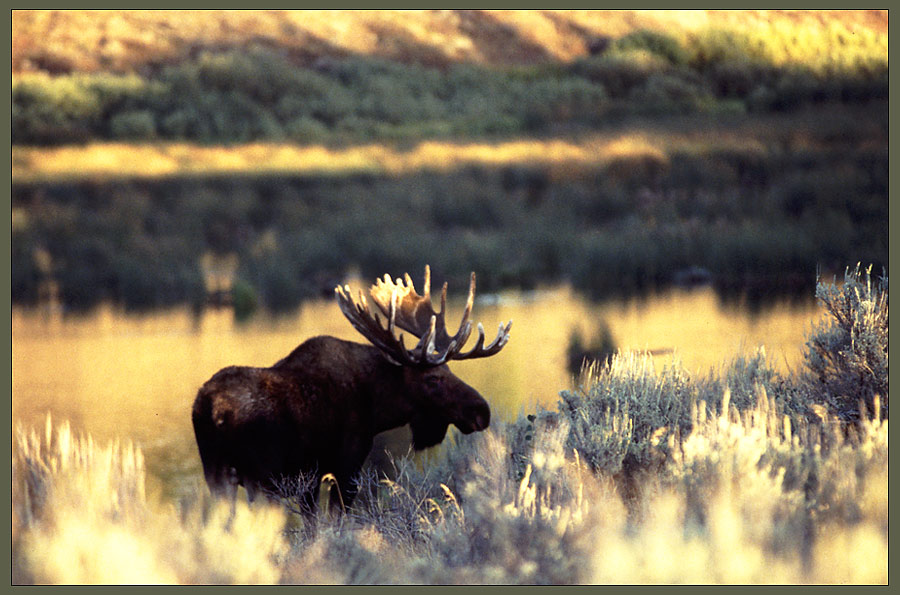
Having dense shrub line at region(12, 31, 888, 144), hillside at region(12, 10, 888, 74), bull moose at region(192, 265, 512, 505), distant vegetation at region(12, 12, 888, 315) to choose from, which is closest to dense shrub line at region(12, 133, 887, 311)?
distant vegetation at region(12, 12, 888, 315)

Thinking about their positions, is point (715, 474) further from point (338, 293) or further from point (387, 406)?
point (338, 293)

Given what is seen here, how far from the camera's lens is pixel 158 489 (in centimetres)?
820

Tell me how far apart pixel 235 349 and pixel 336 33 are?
11618 mm

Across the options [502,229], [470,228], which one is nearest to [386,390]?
[502,229]

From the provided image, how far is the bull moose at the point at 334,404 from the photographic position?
5.84 meters

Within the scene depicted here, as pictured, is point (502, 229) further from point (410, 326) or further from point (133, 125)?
point (410, 326)

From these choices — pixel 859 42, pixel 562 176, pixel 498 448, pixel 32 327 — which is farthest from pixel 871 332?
pixel 562 176

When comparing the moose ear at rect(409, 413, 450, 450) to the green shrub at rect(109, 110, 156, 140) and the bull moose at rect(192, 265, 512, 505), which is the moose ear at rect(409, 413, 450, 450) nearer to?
the bull moose at rect(192, 265, 512, 505)

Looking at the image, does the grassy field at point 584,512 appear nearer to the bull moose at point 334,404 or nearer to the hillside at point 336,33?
the bull moose at point 334,404

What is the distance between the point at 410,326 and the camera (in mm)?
7012

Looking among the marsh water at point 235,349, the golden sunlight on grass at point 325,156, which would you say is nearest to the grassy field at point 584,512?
the marsh water at point 235,349

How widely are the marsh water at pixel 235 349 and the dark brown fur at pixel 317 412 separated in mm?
1417

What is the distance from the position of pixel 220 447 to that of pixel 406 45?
17958mm

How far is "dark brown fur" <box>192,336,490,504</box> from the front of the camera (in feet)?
19.1
